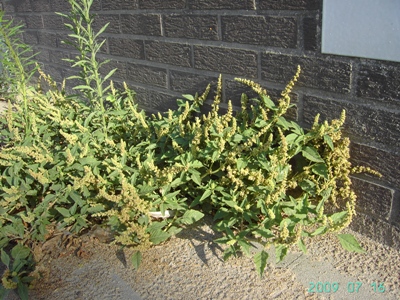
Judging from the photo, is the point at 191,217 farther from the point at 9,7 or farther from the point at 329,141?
the point at 9,7

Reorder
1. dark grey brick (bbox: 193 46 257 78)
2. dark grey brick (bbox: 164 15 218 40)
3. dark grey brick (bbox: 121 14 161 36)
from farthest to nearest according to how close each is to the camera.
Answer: dark grey brick (bbox: 121 14 161 36), dark grey brick (bbox: 164 15 218 40), dark grey brick (bbox: 193 46 257 78)

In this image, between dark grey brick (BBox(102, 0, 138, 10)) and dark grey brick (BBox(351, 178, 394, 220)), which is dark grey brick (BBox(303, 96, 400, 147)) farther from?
dark grey brick (BBox(102, 0, 138, 10))

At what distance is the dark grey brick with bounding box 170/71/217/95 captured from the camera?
3096 millimetres

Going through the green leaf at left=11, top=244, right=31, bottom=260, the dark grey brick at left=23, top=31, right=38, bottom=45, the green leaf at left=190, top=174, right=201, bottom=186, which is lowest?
the green leaf at left=11, top=244, right=31, bottom=260

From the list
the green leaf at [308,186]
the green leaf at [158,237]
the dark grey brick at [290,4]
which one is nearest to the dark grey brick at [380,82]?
the dark grey brick at [290,4]

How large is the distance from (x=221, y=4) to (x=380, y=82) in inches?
43.0

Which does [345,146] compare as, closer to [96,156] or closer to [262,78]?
[262,78]

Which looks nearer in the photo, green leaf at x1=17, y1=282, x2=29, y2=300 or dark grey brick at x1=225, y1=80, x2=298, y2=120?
green leaf at x1=17, y1=282, x2=29, y2=300

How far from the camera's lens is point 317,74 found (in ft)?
7.98

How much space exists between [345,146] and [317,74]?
403 millimetres

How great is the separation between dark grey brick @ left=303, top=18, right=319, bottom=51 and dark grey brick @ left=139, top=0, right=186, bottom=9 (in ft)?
3.17

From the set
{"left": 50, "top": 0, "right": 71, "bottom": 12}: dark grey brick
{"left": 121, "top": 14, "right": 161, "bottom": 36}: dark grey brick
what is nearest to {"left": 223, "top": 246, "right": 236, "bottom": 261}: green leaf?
{"left": 121, "top": 14, "right": 161, "bottom": 36}: dark grey brick

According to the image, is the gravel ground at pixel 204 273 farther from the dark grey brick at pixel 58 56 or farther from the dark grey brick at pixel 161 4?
the dark grey brick at pixel 58 56

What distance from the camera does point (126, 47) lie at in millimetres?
3703
